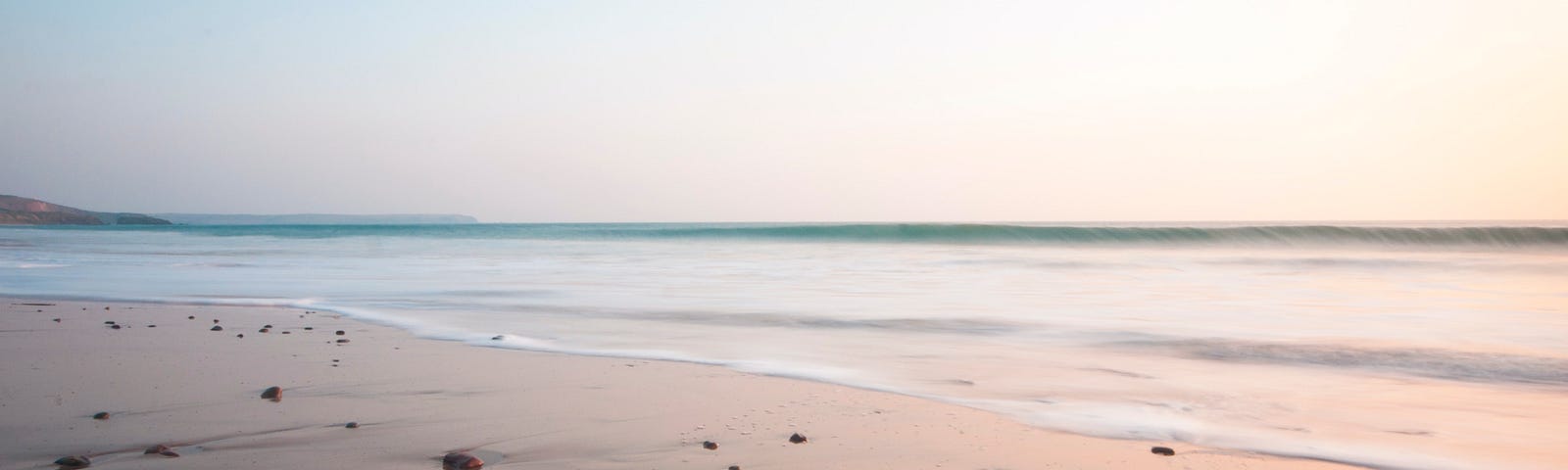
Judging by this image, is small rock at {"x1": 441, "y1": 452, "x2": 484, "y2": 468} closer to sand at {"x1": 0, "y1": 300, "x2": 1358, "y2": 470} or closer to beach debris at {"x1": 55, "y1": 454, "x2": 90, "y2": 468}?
sand at {"x1": 0, "y1": 300, "x2": 1358, "y2": 470}

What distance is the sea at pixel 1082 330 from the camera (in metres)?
3.25

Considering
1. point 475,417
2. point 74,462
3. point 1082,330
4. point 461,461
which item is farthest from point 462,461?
point 1082,330

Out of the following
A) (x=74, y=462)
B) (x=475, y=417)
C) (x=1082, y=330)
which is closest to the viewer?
(x=74, y=462)

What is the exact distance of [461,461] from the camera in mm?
2436

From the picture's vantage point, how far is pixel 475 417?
3035 millimetres

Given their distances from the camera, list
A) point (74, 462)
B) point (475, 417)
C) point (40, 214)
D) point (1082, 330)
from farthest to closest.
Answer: point (40, 214)
point (1082, 330)
point (475, 417)
point (74, 462)

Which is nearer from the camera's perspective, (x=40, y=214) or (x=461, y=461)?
(x=461, y=461)

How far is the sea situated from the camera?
3246 mm

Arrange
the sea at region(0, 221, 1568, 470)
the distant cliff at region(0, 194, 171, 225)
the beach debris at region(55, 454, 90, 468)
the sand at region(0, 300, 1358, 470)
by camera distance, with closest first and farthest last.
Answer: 1. the beach debris at region(55, 454, 90, 468)
2. the sand at region(0, 300, 1358, 470)
3. the sea at region(0, 221, 1568, 470)
4. the distant cliff at region(0, 194, 171, 225)

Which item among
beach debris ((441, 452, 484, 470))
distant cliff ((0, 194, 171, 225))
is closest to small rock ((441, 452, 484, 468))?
beach debris ((441, 452, 484, 470))

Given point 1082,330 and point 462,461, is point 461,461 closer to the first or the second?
point 462,461

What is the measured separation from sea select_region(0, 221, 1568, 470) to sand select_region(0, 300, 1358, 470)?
34 centimetres

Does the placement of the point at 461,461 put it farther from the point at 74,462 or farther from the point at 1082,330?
the point at 1082,330

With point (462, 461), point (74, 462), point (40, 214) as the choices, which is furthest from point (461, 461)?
point (40, 214)
